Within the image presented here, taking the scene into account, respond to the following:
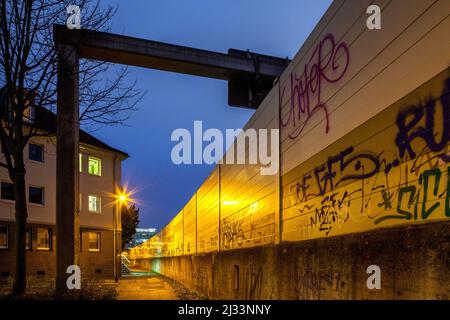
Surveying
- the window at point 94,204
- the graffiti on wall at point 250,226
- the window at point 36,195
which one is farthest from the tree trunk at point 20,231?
the window at point 94,204

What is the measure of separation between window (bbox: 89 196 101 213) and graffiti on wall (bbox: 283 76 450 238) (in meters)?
25.1

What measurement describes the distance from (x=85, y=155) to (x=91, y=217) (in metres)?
3.88

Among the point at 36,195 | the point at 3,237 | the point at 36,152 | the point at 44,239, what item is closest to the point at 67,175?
the point at 3,237

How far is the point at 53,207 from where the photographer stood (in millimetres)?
25547

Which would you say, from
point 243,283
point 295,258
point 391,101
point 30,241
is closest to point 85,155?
point 30,241

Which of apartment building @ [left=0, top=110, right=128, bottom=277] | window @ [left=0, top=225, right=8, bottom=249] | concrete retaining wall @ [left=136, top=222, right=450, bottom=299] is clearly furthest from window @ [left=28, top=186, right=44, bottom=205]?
concrete retaining wall @ [left=136, top=222, right=450, bottom=299]

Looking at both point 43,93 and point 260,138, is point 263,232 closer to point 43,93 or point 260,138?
point 260,138

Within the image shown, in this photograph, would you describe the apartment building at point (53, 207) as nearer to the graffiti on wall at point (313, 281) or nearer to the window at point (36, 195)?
the window at point (36, 195)

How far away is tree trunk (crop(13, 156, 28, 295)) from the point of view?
10297 millimetres

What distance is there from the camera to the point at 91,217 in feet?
92.4

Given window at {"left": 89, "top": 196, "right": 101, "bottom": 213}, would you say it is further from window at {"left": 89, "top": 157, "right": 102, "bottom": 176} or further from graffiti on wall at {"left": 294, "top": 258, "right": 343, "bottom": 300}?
graffiti on wall at {"left": 294, "top": 258, "right": 343, "bottom": 300}

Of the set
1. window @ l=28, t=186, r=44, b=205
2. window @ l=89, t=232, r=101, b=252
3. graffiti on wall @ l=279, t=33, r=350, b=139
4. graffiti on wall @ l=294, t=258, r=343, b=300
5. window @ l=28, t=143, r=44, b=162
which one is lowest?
window @ l=89, t=232, r=101, b=252

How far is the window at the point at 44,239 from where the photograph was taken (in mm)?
24875

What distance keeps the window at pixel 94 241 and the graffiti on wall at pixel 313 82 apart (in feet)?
80.7
